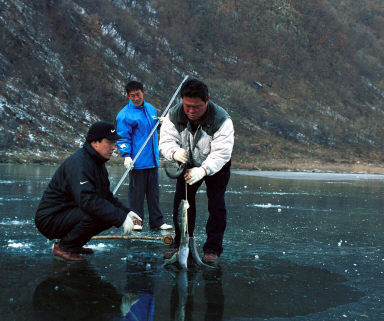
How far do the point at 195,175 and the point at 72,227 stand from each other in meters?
1.18

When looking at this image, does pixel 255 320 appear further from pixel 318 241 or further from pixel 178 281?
pixel 318 241

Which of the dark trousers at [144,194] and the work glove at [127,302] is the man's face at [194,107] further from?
the dark trousers at [144,194]

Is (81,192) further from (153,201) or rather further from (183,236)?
(153,201)

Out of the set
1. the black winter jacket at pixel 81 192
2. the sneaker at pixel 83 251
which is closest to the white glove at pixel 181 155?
the black winter jacket at pixel 81 192

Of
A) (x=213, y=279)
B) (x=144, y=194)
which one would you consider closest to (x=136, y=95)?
(x=144, y=194)

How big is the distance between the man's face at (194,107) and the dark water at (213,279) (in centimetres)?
140

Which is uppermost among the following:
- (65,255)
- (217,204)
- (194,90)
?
(194,90)

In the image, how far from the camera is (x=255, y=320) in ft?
11.5

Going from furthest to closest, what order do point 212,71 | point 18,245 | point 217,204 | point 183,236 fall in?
point 212,71 → point 18,245 → point 217,204 → point 183,236

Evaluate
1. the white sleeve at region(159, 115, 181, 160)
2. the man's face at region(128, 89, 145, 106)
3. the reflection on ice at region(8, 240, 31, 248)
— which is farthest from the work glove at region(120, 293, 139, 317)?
the man's face at region(128, 89, 145, 106)

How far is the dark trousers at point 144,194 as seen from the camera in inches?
294

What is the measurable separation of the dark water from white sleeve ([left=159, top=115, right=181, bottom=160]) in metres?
1.04

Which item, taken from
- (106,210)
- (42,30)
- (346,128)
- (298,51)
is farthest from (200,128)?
(298,51)

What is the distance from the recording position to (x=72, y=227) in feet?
16.1
